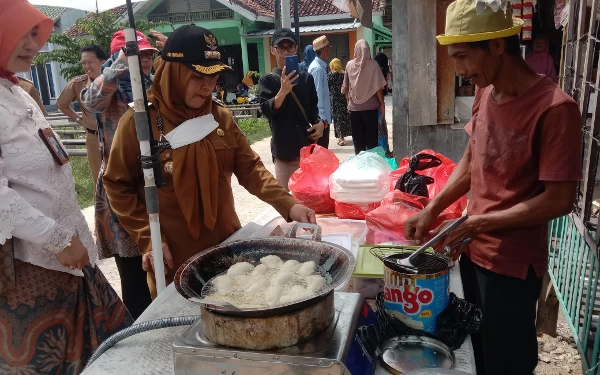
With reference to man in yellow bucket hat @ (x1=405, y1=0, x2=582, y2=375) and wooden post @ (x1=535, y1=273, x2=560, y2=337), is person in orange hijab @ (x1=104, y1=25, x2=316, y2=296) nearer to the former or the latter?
man in yellow bucket hat @ (x1=405, y1=0, x2=582, y2=375)

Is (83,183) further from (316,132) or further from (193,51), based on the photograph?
(193,51)

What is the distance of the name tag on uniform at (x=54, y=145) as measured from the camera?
184cm

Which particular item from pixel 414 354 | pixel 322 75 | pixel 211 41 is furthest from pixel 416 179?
pixel 322 75

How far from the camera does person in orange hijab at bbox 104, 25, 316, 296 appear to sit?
192cm

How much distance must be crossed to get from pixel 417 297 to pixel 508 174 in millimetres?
705

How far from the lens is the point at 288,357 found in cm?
103

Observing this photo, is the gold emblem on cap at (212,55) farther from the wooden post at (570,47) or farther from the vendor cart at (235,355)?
the wooden post at (570,47)

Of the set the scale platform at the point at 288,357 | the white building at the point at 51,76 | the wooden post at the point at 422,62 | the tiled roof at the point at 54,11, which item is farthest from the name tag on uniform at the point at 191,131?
the tiled roof at the point at 54,11

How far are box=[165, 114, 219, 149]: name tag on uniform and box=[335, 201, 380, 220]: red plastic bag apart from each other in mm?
1087

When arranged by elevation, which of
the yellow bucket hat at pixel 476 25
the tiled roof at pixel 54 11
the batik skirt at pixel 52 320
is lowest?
the batik skirt at pixel 52 320

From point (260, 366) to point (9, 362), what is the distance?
1.26 m

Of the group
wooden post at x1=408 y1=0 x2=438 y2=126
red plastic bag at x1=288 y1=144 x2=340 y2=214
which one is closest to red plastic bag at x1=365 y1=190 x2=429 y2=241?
red plastic bag at x1=288 y1=144 x2=340 y2=214

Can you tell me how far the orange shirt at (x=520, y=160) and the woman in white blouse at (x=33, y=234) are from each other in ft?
5.17

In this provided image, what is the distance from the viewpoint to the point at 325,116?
677 cm
